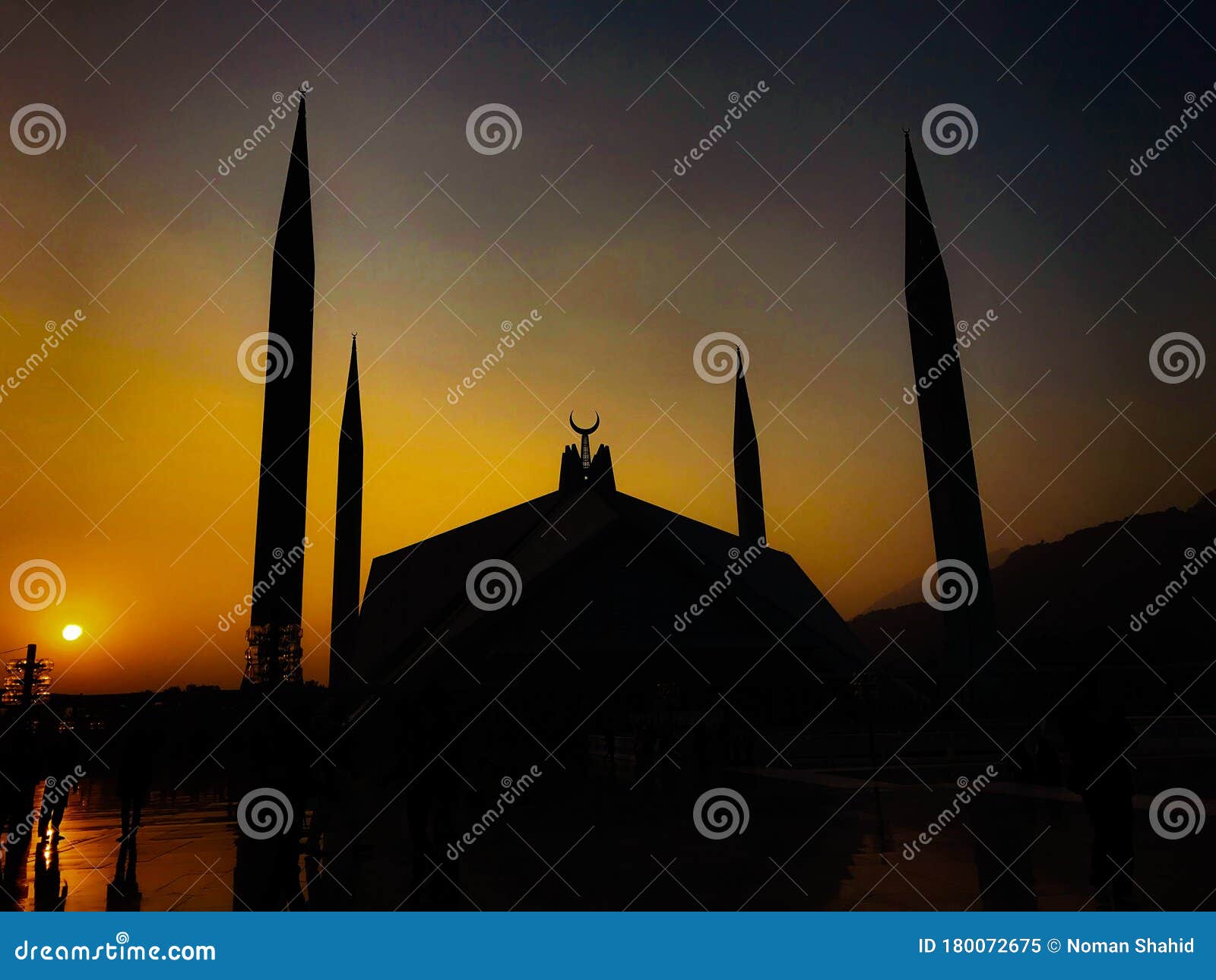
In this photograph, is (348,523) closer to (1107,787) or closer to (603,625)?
(603,625)

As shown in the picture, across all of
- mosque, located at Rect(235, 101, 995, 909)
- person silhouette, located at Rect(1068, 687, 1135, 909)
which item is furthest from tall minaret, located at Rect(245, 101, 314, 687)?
person silhouette, located at Rect(1068, 687, 1135, 909)

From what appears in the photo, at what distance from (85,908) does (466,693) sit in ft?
54.6

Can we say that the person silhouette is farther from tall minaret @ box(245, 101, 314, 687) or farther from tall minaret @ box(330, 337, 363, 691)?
tall minaret @ box(330, 337, 363, 691)

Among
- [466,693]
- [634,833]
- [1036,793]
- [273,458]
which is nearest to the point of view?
[634,833]

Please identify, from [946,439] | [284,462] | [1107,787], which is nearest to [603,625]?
[284,462]

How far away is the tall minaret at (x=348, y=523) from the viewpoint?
41.7 m

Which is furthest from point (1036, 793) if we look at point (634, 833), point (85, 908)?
point (85, 908)

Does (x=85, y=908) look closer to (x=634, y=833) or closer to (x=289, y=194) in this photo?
(x=634, y=833)

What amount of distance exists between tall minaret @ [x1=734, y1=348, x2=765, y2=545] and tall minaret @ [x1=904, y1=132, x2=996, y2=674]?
59.5ft

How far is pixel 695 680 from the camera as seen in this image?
25.0 meters

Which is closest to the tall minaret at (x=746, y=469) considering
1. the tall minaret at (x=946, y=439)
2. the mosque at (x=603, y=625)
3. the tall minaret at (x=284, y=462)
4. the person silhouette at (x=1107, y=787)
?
the mosque at (x=603, y=625)

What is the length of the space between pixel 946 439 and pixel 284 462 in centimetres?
1807

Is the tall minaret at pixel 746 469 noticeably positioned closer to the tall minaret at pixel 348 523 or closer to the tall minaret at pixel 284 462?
the tall minaret at pixel 348 523

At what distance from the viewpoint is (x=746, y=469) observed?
46.7 m
